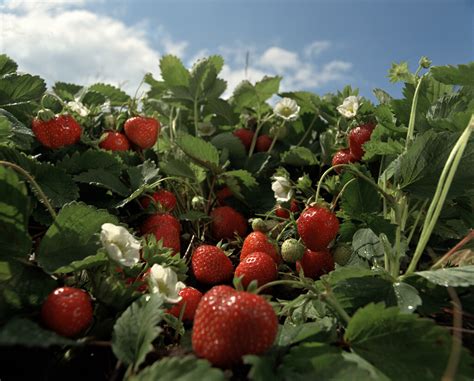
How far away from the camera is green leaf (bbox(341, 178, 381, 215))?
1.17 m

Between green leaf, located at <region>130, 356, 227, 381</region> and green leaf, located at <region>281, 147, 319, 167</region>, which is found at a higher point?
green leaf, located at <region>281, 147, 319, 167</region>

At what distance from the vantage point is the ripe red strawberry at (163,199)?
1.39 m

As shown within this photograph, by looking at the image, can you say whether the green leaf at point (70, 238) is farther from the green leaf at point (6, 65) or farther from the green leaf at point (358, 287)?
the green leaf at point (6, 65)

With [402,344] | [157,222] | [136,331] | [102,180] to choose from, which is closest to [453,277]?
[402,344]

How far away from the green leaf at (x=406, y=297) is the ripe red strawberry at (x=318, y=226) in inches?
10.0

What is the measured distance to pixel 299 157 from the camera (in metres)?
1.55

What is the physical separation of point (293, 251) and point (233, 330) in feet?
1.66

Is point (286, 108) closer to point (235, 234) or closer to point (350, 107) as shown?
point (350, 107)

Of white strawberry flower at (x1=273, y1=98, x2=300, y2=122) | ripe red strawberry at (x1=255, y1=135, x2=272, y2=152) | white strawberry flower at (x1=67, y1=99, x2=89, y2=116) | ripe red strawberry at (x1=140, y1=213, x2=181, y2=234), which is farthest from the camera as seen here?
ripe red strawberry at (x1=255, y1=135, x2=272, y2=152)

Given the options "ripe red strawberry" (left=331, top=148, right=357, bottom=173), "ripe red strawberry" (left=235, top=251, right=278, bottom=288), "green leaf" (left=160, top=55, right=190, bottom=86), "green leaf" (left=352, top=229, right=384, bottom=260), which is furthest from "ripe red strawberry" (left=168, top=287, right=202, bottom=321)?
"green leaf" (left=160, top=55, right=190, bottom=86)

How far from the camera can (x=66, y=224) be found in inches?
33.2

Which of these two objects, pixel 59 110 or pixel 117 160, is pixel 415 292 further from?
pixel 59 110

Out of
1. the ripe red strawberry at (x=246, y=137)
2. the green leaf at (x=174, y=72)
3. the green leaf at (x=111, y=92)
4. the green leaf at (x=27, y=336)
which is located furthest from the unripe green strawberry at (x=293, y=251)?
the green leaf at (x=111, y=92)

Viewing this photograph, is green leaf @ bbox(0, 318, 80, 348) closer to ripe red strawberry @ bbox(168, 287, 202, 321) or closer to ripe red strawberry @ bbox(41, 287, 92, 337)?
ripe red strawberry @ bbox(41, 287, 92, 337)
